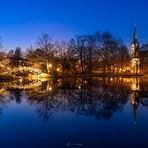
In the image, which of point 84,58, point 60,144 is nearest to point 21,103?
point 60,144

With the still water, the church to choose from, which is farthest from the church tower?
the still water

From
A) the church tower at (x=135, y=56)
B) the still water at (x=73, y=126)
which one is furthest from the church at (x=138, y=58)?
the still water at (x=73, y=126)

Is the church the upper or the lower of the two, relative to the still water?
upper

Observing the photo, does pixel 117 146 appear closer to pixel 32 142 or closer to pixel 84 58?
pixel 32 142

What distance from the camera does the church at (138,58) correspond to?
88600 millimetres

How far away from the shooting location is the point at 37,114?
52.7 feet

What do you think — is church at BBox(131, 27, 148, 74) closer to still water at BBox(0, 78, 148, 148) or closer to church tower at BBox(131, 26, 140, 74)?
church tower at BBox(131, 26, 140, 74)

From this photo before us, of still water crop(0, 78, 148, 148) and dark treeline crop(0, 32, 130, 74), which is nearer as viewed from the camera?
still water crop(0, 78, 148, 148)

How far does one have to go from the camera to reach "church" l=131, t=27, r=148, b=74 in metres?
88.6

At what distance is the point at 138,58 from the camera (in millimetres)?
104312

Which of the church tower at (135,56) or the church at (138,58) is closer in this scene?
the church at (138,58)

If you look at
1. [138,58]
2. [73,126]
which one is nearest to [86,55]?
[138,58]

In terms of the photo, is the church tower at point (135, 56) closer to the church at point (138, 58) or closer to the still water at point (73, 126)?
the church at point (138, 58)

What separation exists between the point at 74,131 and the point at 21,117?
4532mm
